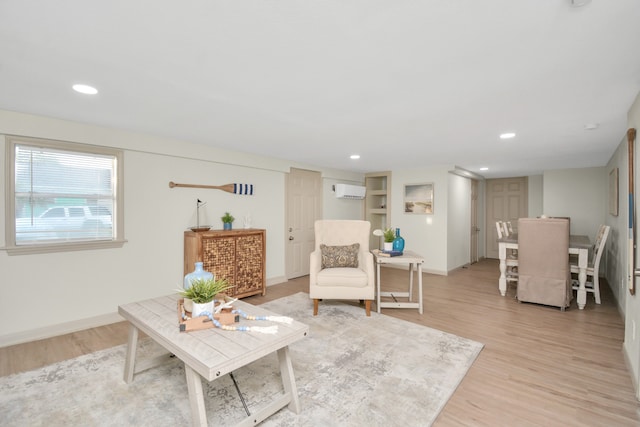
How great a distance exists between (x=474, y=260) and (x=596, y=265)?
129 inches

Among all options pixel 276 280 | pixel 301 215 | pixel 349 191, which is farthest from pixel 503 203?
pixel 276 280

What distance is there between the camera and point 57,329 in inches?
118

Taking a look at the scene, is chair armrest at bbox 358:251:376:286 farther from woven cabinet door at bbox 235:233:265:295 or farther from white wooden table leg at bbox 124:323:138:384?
white wooden table leg at bbox 124:323:138:384

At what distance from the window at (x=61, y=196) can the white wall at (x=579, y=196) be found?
7.64 m

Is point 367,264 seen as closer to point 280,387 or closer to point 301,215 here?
point 280,387

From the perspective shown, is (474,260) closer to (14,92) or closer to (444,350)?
(444,350)

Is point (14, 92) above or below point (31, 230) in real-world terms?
above

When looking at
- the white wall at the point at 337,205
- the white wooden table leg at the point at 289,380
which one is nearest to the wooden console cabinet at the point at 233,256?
the white wall at the point at 337,205

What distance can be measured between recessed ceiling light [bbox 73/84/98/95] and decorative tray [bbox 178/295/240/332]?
5.89 ft

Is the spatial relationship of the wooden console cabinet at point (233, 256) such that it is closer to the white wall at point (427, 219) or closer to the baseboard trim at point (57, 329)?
the baseboard trim at point (57, 329)

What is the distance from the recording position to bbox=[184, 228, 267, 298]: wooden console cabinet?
12.5 feet

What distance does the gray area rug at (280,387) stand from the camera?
183cm

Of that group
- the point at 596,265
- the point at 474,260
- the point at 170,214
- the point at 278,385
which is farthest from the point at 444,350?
the point at 474,260

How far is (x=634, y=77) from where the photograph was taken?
191cm
